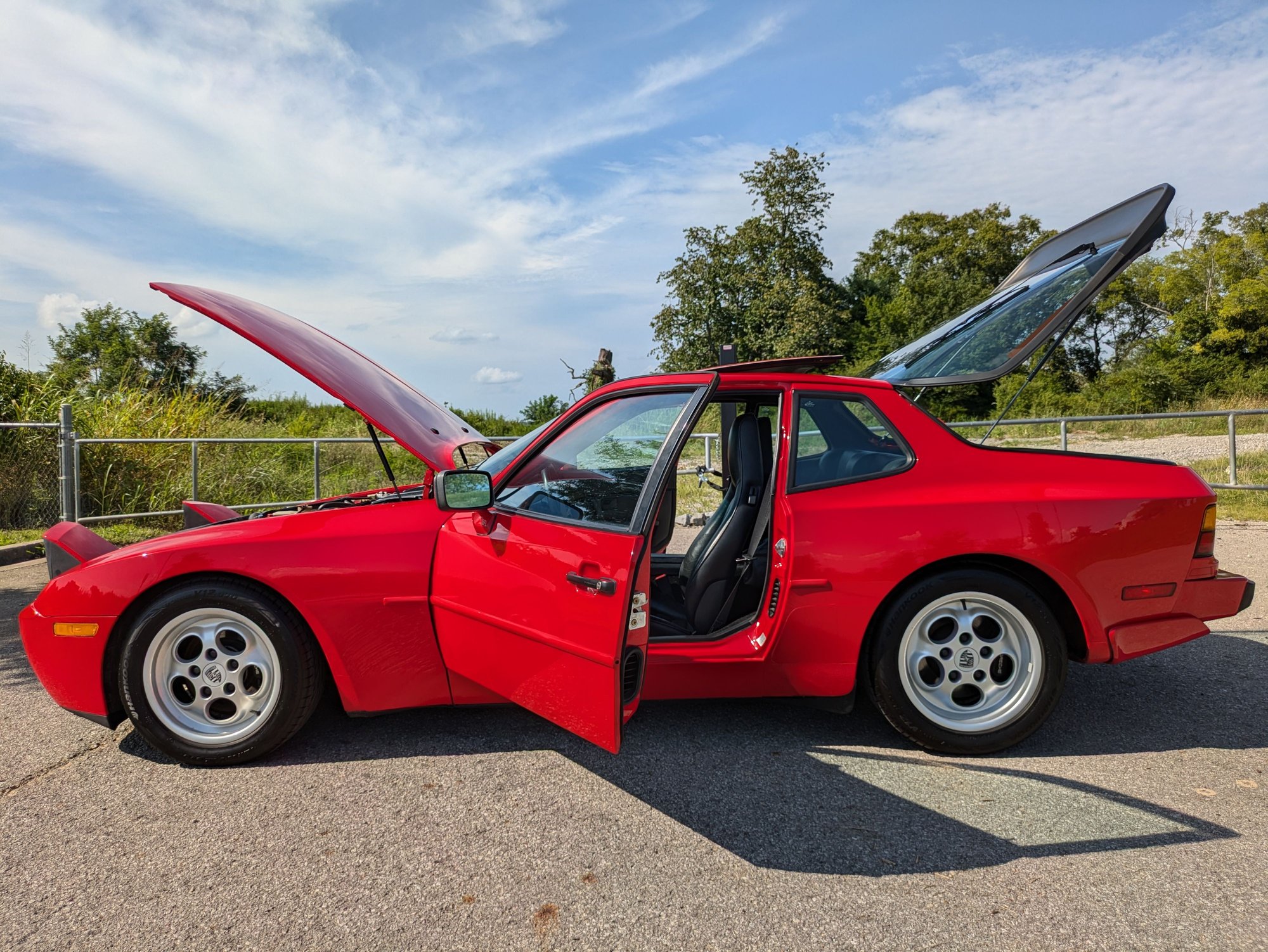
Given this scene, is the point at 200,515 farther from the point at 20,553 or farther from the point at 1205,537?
the point at 20,553

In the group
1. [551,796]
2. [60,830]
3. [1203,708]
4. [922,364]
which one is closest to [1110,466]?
[922,364]

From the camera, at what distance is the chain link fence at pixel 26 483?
10.8 m

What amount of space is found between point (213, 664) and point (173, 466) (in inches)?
392

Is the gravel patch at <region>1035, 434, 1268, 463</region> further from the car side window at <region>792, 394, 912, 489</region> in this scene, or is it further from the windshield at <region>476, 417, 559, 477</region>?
the windshield at <region>476, 417, 559, 477</region>

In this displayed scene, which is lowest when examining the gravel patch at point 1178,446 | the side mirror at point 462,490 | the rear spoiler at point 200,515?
the rear spoiler at point 200,515

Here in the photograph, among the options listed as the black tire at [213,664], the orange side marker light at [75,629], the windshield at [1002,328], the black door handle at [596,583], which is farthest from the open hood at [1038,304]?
the orange side marker light at [75,629]

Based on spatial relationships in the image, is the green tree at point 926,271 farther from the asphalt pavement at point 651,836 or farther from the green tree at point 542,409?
the asphalt pavement at point 651,836

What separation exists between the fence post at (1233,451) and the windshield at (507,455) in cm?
1108

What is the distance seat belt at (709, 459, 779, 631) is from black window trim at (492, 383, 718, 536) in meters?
0.62

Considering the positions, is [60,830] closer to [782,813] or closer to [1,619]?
[782,813]

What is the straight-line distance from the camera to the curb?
845 cm

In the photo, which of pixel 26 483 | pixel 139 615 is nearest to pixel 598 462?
pixel 139 615

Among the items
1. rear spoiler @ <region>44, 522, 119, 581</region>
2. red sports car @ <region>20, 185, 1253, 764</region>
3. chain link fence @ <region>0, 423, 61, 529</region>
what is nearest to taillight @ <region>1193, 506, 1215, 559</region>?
red sports car @ <region>20, 185, 1253, 764</region>

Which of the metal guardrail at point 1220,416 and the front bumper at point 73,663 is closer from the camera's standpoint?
the front bumper at point 73,663
